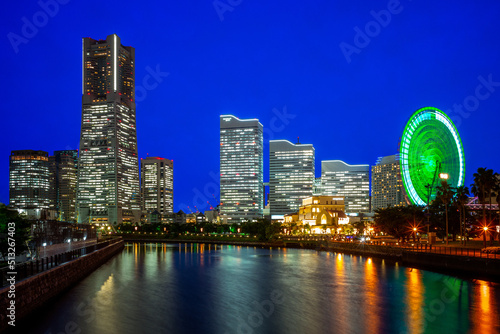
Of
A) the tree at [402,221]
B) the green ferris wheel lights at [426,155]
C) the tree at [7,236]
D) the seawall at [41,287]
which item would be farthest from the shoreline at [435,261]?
the tree at [7,236]

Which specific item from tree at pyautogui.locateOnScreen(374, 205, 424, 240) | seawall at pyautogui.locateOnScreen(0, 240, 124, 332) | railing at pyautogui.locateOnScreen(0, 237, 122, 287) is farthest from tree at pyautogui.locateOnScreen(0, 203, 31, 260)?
tree at pyautogui.locateOnScreen(374, 205, 424, 240)

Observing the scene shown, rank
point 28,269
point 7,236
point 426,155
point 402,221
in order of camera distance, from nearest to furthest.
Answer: point 28,269 → point 7,236 → point 426,155 → point 402,221

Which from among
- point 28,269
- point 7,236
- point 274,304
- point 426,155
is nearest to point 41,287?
point 28,269

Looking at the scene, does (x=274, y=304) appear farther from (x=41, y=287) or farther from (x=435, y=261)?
(x=435, y=261)

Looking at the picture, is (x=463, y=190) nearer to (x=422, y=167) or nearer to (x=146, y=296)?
(x=422, y=167)

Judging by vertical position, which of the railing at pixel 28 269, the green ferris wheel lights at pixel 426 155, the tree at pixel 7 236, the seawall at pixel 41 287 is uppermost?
the green ferris wheel lights at pixel 426 155

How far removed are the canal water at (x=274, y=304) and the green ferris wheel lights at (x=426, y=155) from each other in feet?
129

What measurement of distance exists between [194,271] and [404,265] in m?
37.3

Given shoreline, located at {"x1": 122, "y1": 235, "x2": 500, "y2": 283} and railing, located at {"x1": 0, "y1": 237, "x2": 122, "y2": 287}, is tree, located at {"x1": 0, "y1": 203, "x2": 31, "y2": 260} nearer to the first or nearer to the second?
railing, located at {"x1": 0, "y1": 237, "x2": 122, "y2": 287}

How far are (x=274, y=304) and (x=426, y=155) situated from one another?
75.8 metres

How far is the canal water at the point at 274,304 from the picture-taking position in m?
37.7

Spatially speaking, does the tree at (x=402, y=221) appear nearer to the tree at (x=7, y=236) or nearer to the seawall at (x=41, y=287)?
the seawall at (x=41, y=287)

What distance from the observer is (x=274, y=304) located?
48125mm

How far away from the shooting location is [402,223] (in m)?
116
